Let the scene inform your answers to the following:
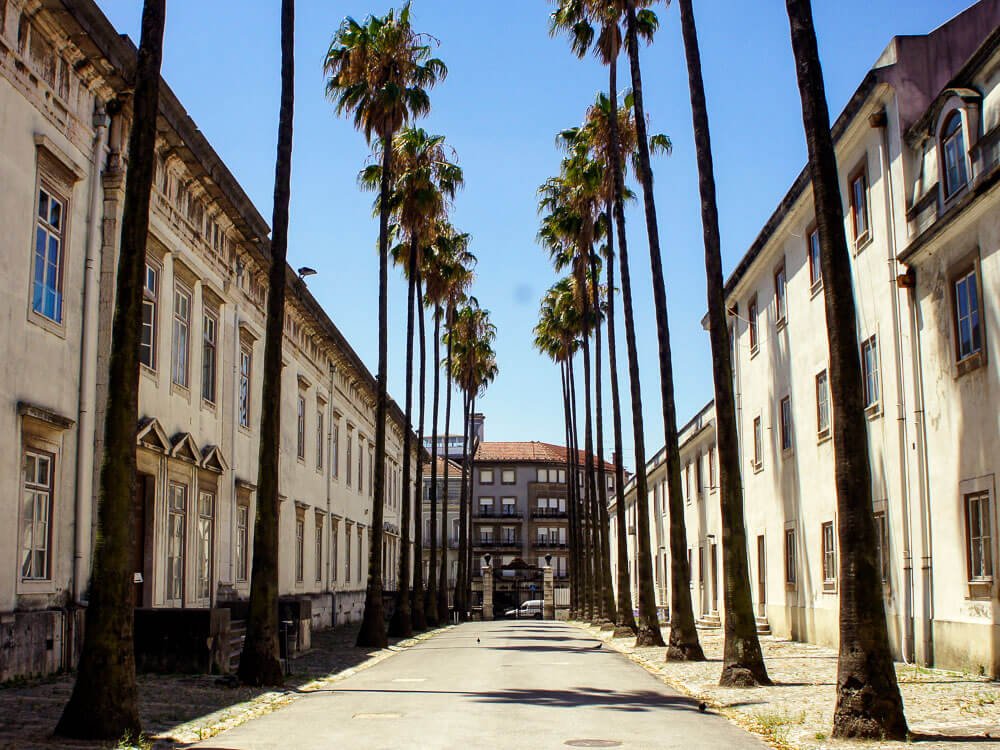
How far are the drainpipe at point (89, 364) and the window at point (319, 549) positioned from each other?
2161 centimetres

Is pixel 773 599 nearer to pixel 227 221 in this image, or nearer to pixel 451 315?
pixel 227 221

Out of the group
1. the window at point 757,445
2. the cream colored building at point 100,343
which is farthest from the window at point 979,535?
the window at point 757,445

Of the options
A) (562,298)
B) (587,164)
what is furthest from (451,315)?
(587,164)

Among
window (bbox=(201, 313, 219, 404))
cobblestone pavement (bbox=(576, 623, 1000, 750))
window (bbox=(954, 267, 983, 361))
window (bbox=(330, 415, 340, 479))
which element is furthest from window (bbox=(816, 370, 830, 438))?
window (bbox=(330, 415, 340, 479))

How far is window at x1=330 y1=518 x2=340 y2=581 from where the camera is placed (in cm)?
4172

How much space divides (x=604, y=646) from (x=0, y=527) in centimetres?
1823

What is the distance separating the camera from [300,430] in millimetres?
36062

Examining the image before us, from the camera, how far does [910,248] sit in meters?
19.0

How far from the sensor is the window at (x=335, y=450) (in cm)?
4203

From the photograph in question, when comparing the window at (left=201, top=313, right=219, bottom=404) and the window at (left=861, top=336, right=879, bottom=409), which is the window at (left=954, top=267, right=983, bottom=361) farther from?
the window at (left=201, top=313, right=219, bottom=404)

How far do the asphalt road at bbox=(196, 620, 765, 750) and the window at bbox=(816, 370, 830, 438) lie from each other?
24.0 feet

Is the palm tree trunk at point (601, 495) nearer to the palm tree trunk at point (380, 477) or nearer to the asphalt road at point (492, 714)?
the palm tree trunk at point (380, 477)

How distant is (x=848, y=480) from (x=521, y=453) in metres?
97.8

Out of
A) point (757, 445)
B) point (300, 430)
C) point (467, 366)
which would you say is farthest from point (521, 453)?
point (757, 445)
